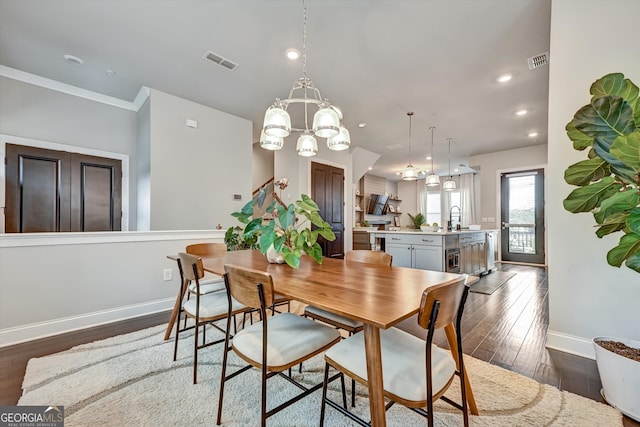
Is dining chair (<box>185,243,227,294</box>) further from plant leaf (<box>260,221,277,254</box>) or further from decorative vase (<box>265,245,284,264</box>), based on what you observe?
plant leaf (<box>260,221,277,254</box>)

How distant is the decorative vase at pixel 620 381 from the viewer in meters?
1.40

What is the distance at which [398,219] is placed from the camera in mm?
10852

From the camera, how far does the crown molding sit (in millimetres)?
3232

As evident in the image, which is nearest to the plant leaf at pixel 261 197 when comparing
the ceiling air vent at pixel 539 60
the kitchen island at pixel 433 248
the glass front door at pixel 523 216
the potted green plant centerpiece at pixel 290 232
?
the potted green plant centerpiece at pixel 290 232

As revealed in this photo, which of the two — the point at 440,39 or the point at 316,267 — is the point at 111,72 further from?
the point at 440,39

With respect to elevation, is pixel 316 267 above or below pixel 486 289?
above

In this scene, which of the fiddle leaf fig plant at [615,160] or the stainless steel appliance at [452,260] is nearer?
the fiddle leaf fig plant at [615,160]

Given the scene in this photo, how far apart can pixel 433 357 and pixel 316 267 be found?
2.92 feet

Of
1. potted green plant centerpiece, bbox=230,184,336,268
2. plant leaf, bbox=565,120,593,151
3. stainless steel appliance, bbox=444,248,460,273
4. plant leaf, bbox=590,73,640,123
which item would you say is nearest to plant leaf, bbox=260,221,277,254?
potted green plant centerpiece, bbox=230,184,336,268

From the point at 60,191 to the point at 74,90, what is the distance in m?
1.40

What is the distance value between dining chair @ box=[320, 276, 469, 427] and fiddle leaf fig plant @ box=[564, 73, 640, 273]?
746 millimetres

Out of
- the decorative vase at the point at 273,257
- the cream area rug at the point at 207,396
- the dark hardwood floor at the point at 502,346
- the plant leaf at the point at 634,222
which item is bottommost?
the dark hardwood floor at the point at 502,346

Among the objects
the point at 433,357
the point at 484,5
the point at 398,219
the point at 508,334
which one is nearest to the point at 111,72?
the point at 484,5

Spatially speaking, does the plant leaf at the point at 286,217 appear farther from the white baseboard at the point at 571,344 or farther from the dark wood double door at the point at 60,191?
the dark wood double door at the point at 60,191
